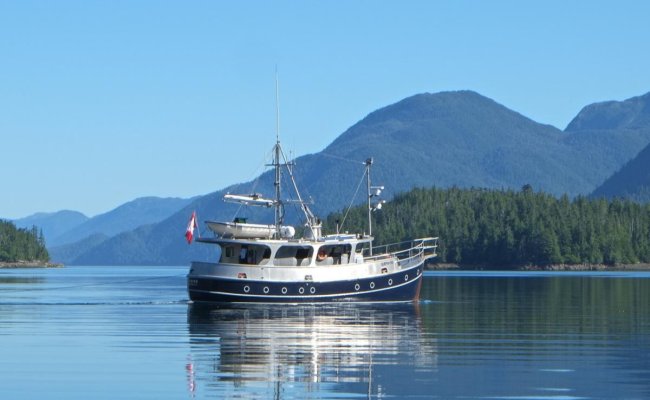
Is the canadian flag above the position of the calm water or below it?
above

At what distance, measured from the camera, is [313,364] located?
42.5 meters

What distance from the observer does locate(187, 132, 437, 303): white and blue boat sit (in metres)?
77.7

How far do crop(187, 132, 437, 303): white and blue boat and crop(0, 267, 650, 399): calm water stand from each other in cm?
178

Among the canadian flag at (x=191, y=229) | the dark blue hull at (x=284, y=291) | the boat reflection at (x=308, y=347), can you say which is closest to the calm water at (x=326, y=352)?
the boat reflection at (x=308, y=347)

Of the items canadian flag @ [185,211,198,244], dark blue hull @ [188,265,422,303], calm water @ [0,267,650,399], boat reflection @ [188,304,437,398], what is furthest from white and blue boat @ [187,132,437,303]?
boat reflection @ [188,304,437,398]

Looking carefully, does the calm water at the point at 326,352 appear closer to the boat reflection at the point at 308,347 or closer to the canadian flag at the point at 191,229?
the boat reflection at the point at 308,347

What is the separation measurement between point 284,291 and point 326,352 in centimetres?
3169

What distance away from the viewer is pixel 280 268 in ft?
257

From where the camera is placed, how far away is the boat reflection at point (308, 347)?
38.9m

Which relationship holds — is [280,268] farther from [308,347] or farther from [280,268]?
[308,347]

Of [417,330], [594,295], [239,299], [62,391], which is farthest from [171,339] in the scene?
[594,295]

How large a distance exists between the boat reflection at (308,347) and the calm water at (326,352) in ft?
0.20

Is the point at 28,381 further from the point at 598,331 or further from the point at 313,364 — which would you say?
the point at 598,331

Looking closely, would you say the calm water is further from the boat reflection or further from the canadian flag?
the canadian flag
